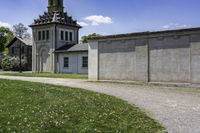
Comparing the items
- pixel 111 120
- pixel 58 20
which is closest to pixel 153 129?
pixel 111 120

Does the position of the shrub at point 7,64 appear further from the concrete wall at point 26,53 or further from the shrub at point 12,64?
the concrete wall at point 26,53

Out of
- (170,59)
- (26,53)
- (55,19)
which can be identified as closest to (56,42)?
(55,19)

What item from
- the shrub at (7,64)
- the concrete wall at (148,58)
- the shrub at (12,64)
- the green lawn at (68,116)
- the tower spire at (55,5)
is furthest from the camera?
the shrub at (7,64)

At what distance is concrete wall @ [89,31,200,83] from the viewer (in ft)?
68.0

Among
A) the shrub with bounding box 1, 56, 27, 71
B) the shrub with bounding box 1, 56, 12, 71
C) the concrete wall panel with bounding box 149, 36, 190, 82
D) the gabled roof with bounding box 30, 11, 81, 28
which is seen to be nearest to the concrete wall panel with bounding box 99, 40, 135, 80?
the concrete wall panel with bounding box 149, 36, 190, 82

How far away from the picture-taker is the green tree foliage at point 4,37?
93.8 m

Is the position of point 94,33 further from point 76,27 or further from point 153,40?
point 153,40

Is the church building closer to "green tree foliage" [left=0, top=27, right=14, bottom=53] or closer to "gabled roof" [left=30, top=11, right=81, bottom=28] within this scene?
"gabled roof" [left=30, top=11, right=81, bottom=28]

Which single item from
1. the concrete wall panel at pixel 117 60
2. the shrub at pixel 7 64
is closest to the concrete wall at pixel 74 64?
the shrub at pixel 7 64

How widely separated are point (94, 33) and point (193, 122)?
260ft

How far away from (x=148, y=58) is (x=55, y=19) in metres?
31.4

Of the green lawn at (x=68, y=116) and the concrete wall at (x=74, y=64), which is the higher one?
the concrete wall at (x=74, y=64)

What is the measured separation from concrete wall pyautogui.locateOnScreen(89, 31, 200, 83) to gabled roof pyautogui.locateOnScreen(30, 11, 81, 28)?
26.5 metres

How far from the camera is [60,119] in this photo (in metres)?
9.08
